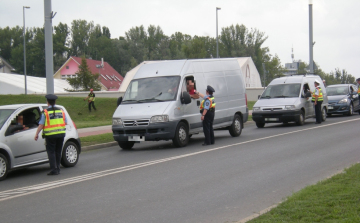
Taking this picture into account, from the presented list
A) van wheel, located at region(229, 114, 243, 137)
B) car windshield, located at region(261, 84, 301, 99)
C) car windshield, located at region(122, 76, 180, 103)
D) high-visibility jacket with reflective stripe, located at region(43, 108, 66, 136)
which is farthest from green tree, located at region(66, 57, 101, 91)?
high-visibility jacket with reflective stripe, located at region(43, 108, 66, 136)

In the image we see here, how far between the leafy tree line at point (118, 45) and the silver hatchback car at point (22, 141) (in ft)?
301

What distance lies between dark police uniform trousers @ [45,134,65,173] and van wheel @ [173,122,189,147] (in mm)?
4461

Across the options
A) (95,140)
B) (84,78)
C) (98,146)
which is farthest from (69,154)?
(84,78)

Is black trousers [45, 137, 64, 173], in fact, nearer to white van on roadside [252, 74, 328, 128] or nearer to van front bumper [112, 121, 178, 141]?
van front bumper [112, 121, 178, 141]

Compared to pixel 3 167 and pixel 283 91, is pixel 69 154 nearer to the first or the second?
pixel 3 167

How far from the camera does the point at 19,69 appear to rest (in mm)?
111938

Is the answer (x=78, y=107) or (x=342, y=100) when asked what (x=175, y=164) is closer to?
(x=342, y=100)

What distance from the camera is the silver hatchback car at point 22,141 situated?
409 inches

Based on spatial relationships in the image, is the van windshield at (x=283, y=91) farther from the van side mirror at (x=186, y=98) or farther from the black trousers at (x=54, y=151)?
the black trousers at (x=54, y=151)

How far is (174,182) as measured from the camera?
9109 mm

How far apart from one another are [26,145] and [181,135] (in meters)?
5.31

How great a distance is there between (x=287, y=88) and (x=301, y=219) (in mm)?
17290

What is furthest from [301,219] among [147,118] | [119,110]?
[119,110]

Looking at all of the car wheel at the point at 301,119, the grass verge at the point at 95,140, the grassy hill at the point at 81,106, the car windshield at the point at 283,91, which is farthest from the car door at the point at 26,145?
the grassy hill at the point at 81,106
